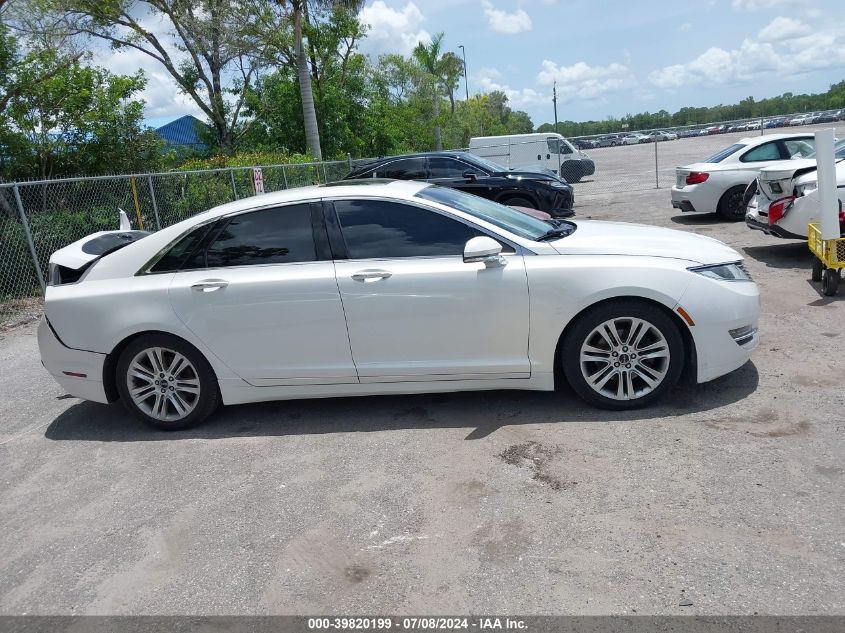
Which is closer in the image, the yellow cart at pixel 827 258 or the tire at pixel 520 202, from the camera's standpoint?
the yellow cart at pixel 827 258

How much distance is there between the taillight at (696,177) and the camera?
41.8ft

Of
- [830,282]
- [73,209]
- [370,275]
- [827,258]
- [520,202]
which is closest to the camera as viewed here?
[370,275]

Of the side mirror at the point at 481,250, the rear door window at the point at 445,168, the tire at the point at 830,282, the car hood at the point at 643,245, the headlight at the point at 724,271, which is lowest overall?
the tire at the point at 830,282

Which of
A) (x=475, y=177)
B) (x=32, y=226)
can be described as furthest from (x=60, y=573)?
(x=475, y=177)

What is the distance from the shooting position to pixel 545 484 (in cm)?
374

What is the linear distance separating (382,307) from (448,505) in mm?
1449

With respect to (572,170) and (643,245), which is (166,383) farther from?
(572,170)

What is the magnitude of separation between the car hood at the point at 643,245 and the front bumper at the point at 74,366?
332 centimetres

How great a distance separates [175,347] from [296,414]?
98cm

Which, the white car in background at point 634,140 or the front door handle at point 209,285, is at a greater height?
the white car in background at point 634,140

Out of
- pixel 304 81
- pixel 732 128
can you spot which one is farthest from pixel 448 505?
pixel 732 128

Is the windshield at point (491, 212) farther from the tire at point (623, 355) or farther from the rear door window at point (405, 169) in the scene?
the rear door window at point (405, 169)

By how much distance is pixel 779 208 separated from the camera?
8062mm

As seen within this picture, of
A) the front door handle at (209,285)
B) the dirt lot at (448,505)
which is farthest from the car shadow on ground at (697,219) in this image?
→ the front door handle at (209,285)
